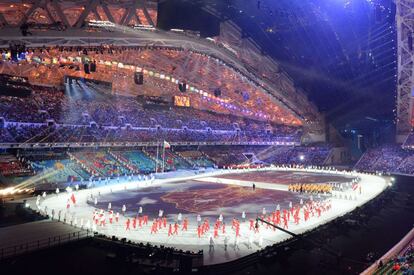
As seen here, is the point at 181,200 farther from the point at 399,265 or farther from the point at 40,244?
the point at 399,265

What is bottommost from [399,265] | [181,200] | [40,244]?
[181,200]

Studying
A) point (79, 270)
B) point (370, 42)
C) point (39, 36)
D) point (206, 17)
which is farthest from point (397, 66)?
point (79, 270)

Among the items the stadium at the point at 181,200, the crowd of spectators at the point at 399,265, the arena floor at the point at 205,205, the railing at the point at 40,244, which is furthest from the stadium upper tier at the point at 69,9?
the crowd of spectators at the point at 399,265

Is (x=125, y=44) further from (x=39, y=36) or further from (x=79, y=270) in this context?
(x=79, y=270)

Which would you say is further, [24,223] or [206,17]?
[206,17]

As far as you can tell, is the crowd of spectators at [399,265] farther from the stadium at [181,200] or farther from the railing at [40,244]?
the railing at [40,244]

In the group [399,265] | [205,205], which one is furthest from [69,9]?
[399,265]

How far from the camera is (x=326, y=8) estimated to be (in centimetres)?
4306

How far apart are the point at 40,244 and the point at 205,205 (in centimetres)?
1639

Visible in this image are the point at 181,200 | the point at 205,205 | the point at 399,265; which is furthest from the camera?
the point at 181,200

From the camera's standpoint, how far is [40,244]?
61.7 feet

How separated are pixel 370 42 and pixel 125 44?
34412 millimetres

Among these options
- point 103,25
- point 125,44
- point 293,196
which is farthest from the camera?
point 293,196

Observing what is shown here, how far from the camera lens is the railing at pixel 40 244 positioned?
17250 mm
